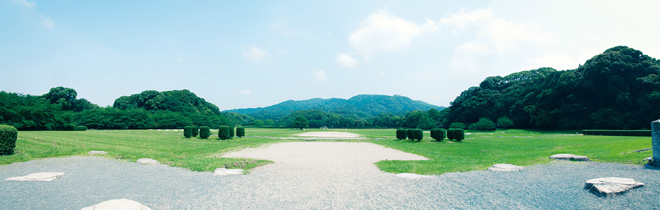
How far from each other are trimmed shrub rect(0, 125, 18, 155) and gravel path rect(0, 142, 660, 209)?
2187 millimetres

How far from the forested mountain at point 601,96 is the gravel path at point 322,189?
36.9 metres

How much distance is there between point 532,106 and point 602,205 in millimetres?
47771

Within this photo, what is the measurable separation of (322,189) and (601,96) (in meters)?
46.6

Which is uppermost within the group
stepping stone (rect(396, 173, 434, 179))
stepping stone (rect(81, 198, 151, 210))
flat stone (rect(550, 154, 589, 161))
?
stepping stone (rect(81, 198, 151, 210))

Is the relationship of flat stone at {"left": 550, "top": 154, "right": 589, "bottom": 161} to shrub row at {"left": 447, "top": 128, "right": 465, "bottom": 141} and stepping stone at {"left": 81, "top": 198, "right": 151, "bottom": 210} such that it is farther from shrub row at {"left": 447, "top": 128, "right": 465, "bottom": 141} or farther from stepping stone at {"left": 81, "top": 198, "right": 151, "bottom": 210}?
shrub row at {"left": 447, "top": 128, "right": 465, "bottom": 141}

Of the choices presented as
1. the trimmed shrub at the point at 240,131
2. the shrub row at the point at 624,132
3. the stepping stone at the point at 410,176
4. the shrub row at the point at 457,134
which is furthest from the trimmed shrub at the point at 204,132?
the shrub row at the point at 624,132

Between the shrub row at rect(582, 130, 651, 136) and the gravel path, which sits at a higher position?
the shrub row at rect(582, 130, 651, 136)

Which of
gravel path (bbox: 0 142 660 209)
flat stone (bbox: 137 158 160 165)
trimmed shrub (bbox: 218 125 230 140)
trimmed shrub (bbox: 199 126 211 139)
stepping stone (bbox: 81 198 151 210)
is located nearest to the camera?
stepping stone (bbox: 81 198 151 210)

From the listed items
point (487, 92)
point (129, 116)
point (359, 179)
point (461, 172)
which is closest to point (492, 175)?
point (461, 172)

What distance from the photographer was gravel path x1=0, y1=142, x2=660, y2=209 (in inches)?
183

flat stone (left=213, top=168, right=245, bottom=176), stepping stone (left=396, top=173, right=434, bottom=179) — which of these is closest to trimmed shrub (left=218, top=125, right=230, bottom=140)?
flat stone (left=213, top=168, right=245, bottom=176)

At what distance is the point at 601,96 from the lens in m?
37.3

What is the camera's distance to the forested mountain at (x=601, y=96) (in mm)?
33656

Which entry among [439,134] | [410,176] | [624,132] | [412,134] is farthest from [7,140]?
[624,132]
